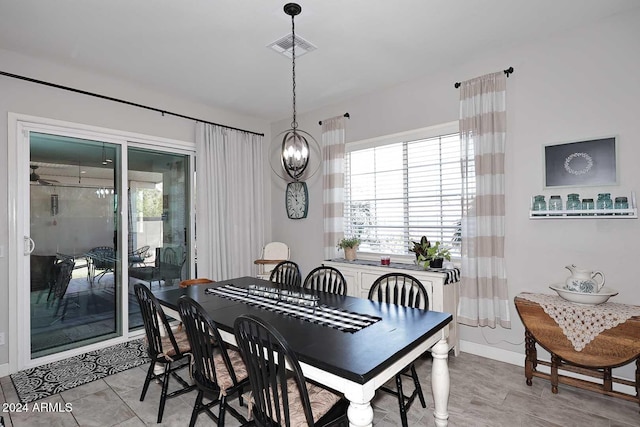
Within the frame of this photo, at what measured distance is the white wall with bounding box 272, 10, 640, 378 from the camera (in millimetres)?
2531

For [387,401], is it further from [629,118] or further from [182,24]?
[182,24]

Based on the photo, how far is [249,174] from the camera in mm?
4898

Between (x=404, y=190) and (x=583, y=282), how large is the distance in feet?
6.10

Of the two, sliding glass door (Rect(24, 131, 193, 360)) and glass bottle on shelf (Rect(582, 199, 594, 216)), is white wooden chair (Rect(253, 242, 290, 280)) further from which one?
glass bottle on shelf (Rect(582, 199, 594, 216))

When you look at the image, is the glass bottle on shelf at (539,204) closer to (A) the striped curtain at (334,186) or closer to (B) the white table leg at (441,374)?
(B) the white table leg at (441,374)

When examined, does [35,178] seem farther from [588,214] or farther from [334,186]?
[588,214]

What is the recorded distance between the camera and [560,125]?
2.80 meters

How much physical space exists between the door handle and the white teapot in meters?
4.71

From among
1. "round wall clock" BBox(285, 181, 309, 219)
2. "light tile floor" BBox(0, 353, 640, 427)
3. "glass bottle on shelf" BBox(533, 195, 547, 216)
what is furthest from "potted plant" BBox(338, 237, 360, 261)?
"glass bottle on shelf" BBox(533, 195, 547, 216)

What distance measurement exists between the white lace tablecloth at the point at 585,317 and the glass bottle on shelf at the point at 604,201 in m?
0.73

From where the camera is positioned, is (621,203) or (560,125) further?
(560,125)

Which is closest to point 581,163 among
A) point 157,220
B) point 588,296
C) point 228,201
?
point 588,296

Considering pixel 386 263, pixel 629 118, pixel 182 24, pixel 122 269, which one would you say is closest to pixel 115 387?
pixel 122 269

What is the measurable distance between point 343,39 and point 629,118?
2.30 metres
